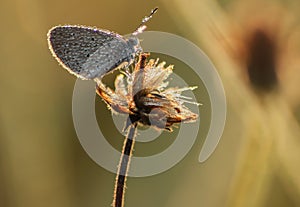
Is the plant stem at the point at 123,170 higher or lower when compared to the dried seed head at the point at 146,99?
lower

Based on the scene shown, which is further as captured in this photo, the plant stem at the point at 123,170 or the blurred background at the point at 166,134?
the blurred background at the point at 166,134

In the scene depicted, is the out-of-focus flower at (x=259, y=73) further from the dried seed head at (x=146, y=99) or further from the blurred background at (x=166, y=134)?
the dried seed head at (x=146, y=99)

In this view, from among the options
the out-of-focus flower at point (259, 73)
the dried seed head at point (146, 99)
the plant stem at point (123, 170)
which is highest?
the out-of-focus flower at point (259, 73)

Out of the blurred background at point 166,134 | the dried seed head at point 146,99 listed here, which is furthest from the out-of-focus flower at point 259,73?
the dried seed head at point 146,99

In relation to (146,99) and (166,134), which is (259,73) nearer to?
(146,99)

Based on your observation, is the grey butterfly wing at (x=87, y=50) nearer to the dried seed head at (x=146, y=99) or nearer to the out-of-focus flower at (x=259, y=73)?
the dried seed head at (x=146, y=99)

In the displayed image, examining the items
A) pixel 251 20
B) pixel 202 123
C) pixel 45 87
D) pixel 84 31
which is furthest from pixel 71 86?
pixel 84 31

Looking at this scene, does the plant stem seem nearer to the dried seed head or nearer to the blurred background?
the dried seed head
